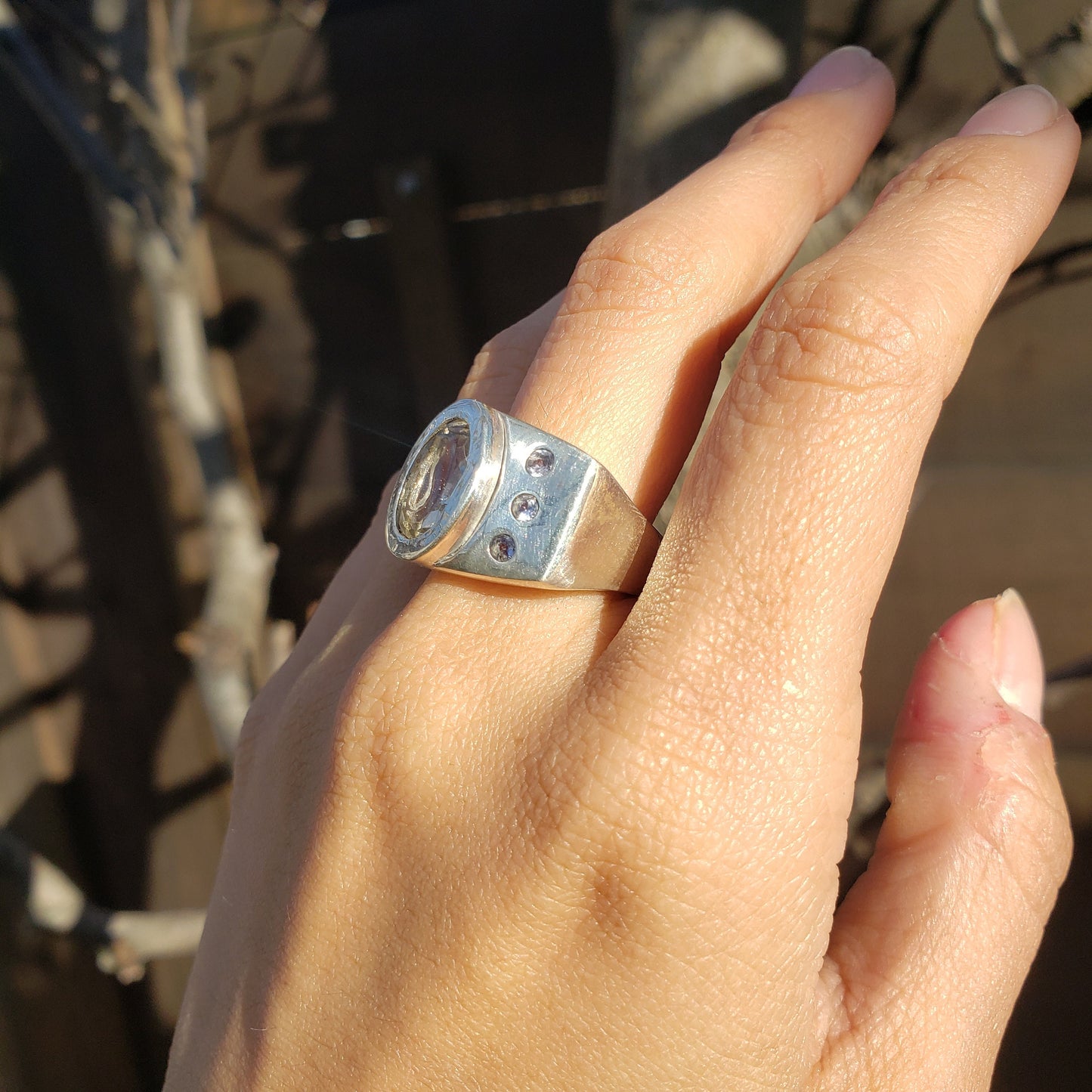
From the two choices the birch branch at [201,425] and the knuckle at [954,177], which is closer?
the knuckle at [954,177]


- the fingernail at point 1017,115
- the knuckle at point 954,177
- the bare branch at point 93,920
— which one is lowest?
the bare branch at point 93,920

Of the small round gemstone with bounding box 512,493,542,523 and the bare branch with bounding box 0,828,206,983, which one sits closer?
the small round gemstone with bounding box 512,493,542,523

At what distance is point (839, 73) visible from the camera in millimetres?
1044

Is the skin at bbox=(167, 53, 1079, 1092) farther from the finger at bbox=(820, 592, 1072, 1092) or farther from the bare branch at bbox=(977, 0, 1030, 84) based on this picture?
the bare branch at bbox=(977, 0, 1030, 84)

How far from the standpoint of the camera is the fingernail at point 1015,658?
0.93m

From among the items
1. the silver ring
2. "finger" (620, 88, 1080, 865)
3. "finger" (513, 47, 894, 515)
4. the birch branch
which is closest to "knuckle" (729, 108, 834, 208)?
"finger" (513, 47, 894, 515)

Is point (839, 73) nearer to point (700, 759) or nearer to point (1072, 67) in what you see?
point (1072, 67)

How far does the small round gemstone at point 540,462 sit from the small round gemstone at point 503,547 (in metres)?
0.06

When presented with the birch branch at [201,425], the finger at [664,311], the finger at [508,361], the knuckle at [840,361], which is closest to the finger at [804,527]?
the knuckle at [840,361]

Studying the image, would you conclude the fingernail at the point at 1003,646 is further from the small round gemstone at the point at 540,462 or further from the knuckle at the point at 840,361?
the small round gemstone at the point at 540,462

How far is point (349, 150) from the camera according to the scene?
2527mm

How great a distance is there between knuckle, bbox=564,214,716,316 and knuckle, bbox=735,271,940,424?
0.47 feet

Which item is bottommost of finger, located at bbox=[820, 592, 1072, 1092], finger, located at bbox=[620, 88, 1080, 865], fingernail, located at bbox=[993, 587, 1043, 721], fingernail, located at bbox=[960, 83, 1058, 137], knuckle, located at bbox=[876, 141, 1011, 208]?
finger, located at bbox=[820, 592, 1072, 1092]

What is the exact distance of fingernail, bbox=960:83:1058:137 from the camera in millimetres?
867
